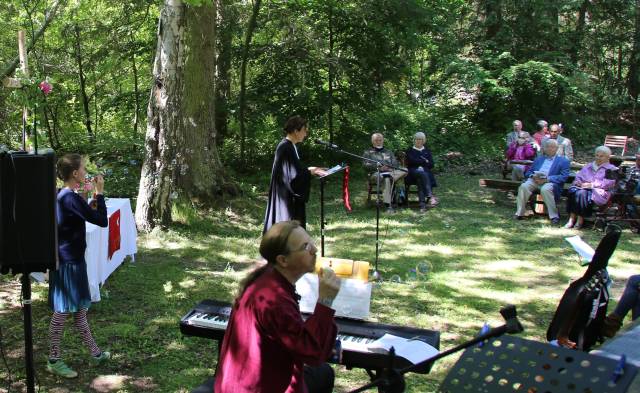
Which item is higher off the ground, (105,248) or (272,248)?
(272,248)

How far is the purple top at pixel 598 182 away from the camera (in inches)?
360

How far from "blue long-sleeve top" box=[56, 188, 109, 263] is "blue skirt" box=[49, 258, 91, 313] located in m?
0.06

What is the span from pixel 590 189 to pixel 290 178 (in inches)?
207

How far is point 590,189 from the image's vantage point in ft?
30.3

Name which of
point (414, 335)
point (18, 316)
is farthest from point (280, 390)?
point (18, 316)

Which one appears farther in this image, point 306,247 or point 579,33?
point 579,33

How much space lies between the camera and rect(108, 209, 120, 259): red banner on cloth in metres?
6.42

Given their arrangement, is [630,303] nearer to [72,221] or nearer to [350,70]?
[72,221]

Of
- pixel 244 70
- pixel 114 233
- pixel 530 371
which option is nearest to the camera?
pixel 530 371

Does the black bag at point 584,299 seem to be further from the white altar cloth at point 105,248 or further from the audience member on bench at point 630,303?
the white altar cloth at point 105,248

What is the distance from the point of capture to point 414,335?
3.49m

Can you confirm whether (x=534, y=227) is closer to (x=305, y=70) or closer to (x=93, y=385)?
(x=305, y=70)

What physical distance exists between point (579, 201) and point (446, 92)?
925cm

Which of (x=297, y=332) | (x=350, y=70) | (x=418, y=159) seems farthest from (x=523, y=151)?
(x=297, y=332)
